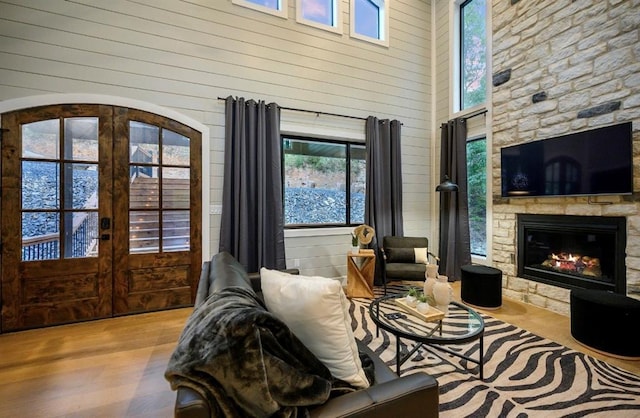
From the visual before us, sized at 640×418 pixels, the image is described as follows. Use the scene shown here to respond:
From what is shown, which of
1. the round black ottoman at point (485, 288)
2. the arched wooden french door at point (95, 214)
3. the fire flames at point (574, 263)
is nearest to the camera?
the arched wooden french door at point (95, 214)

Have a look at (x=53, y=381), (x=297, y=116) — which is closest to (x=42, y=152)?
(x=53, y=381)

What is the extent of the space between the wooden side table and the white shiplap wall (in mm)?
569

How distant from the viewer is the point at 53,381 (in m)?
2.17

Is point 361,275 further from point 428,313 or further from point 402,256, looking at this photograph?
Answer: point 428,313

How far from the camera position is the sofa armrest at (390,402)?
3.39 ft

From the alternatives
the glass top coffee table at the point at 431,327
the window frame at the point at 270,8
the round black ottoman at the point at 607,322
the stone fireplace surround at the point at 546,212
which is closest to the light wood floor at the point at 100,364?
the round black ottoman at the point at 607,322

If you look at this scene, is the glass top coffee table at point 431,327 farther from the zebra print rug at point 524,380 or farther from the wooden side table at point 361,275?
the wooden side table at point 361,275

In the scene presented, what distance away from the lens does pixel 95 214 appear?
3.23 m

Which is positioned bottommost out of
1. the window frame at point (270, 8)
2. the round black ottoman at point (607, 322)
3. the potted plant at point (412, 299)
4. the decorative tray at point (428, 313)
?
the round black ottoman at point (607, 322)

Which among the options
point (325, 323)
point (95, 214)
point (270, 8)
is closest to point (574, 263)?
point (325, 323)

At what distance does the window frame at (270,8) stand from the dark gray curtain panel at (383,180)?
6.25 ft

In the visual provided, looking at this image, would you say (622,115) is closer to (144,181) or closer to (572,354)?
(572,354)

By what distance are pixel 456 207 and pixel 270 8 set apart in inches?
157

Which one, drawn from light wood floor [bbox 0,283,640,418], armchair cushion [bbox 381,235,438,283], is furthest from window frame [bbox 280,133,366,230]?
light wood floor [bbox 0,283,640,418]
